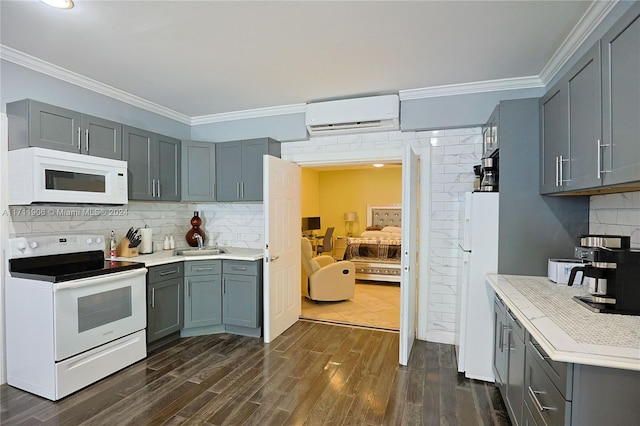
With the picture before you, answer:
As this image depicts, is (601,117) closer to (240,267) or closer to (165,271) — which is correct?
(240,267)

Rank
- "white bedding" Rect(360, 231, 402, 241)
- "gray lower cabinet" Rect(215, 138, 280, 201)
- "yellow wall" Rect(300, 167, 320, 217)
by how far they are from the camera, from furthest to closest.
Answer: "yellow wall" Rect(300, 167, 320, 217) < "white bedding" Rect(360, 231, 402, 241) < "gray lower cabinet" Rect(215, 138, 280, 201)

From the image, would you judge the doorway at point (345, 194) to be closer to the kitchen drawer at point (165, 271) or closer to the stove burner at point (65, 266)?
the kitchen drawer at point (165, 271)

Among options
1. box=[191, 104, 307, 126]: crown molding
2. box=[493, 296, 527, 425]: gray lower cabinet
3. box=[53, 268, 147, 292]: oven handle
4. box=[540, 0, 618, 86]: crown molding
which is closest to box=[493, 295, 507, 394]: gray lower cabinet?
box=[493, 296, 527, 425]: gray lower cabinet

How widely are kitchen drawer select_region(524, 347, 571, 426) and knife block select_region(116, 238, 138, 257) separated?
3.51 metres

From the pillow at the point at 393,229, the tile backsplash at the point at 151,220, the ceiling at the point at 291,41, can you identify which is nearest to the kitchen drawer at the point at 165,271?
the tile backsplash at the point at 151,220

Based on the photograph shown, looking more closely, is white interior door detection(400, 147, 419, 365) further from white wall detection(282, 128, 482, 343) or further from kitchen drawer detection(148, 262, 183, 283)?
kitchen drawer detection(148, 262, 183, 283)

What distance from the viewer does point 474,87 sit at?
3.21m

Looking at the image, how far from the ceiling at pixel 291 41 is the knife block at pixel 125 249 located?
1.57 meters

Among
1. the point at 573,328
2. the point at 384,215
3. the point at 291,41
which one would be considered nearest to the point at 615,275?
the point at 573,328

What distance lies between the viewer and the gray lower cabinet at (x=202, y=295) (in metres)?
3.58

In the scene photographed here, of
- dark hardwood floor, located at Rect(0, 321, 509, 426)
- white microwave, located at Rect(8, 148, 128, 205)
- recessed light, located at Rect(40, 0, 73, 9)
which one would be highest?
recessed light, located at Rect(40, 0, 73, 9)

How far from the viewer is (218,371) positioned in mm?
2869

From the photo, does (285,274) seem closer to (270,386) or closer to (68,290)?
(270,386)

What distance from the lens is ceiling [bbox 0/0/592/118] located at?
203 cm
